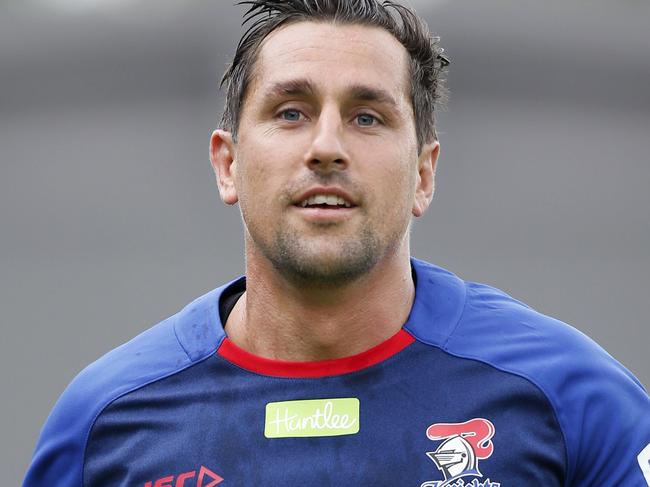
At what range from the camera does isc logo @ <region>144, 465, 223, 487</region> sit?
199 centimetres

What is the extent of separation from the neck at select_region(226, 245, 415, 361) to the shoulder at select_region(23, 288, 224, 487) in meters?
0.13

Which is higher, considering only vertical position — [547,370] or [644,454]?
[547,370]

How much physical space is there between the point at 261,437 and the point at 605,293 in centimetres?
343

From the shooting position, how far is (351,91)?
6.70 ft

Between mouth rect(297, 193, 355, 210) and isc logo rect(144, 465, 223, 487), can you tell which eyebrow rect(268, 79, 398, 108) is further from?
isc logo rect(144, 465, 223, 487)

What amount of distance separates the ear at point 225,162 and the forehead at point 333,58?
0.52 ft

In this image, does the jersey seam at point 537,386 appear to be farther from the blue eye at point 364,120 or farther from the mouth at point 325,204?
the blue eye at point 364,120

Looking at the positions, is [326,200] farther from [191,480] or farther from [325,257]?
[191,480]

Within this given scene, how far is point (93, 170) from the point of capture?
4961 millimetres

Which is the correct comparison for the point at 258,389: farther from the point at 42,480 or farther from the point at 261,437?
the point at 42,480

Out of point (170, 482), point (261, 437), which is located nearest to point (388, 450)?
point (261, 437)

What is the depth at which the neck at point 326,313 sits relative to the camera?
210 centimetres

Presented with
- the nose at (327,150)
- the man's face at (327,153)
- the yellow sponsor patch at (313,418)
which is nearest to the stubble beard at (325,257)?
the man's face at (327,153)

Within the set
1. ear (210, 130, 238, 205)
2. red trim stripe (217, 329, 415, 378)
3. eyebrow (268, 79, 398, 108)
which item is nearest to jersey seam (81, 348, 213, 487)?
red trim stripe (217, 329, 415, 378)
